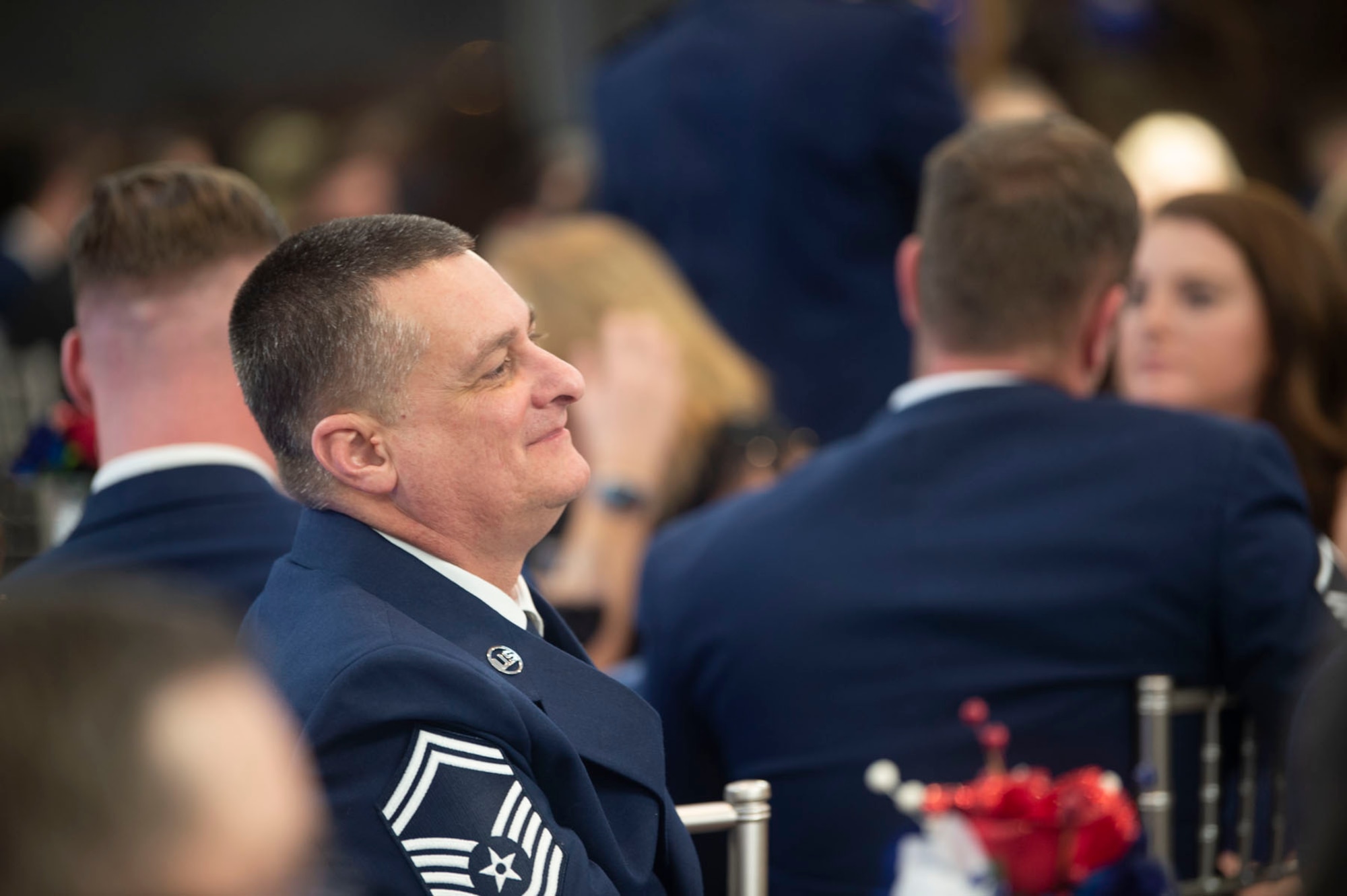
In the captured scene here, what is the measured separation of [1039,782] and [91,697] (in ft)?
3.75

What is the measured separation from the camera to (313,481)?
145cm

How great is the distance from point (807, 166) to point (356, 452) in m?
2.53

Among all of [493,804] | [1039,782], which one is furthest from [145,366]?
[1039,782]

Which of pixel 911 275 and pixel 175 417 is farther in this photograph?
pixel 911 275

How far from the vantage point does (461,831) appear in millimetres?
1264

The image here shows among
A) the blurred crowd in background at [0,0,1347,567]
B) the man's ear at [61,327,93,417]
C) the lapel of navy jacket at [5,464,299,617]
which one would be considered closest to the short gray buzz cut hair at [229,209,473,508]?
the lapel of navy jacket at [5,464,299,617]

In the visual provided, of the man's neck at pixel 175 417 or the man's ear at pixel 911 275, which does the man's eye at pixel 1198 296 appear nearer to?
the man's ear at pixel 911 275

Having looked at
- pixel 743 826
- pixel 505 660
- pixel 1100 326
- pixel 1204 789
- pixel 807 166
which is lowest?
pixel 1204 789

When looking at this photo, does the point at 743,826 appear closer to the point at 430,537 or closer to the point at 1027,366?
the point at 430,537

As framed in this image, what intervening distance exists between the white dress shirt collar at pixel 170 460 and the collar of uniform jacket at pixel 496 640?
0.63 m

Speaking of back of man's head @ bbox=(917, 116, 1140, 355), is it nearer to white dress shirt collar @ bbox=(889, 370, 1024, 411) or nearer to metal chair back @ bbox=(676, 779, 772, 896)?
white dress shirt collar @ bbox=(889, 370, 1024, 411)

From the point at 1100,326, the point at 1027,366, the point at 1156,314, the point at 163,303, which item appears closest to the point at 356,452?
the point at 163,303

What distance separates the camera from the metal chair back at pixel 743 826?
167 centimetres

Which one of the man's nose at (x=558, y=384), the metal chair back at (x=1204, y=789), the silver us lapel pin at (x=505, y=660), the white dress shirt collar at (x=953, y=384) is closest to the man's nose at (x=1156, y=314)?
the white dress shirt collar at (x=953, y=384)
